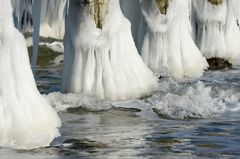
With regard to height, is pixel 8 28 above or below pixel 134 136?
above

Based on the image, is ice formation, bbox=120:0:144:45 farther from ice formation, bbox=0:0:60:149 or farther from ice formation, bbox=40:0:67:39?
ice formation, bbox=40:0:67:39

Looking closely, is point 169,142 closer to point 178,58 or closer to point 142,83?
point 142,83

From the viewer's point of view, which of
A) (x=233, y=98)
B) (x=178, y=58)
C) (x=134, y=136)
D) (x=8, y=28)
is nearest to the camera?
(x=8, y=28)

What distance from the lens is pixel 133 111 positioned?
1173 centimetres

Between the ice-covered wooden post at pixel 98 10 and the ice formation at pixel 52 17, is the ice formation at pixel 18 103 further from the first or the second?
the ice formation at pixel 52 17

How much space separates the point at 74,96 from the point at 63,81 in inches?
29.3

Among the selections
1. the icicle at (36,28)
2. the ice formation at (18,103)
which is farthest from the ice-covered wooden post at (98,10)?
the ice formation at (18,103)

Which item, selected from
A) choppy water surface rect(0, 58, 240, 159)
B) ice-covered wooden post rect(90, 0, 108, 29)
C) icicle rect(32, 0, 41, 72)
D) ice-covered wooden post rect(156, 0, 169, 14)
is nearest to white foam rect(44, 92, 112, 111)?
choppy water surface rect(0, 58, 240, 159)

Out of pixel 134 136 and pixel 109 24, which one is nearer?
pixel 134 136

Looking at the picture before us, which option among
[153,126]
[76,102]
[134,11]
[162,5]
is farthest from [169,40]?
[153,126]

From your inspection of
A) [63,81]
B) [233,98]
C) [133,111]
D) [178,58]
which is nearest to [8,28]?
[133,111]

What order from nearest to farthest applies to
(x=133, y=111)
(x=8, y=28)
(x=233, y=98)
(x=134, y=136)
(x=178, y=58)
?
(x=8, y=28) → (x=134, y=136) → (x=133, y=111) → (x=233, y=98) → (x=178, y=58)

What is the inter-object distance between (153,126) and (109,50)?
107 inches

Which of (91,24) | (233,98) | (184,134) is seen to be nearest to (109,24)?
(91,24)
